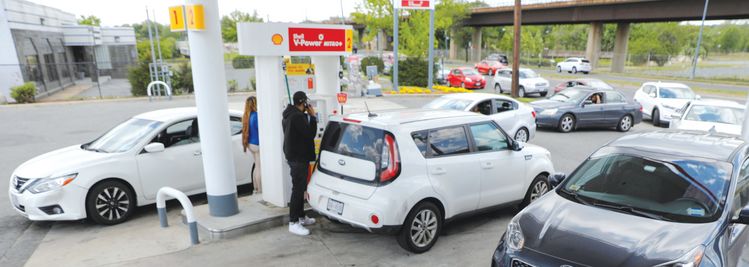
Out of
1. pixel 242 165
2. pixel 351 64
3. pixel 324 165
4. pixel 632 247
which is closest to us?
pixel 632 247

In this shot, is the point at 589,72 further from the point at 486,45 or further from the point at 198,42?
the point at 198,42

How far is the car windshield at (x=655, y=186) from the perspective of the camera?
3.95 metres

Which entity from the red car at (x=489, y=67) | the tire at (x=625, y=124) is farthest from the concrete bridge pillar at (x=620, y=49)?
the tire at (x=625, y=124)

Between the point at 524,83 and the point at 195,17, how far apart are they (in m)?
21.5

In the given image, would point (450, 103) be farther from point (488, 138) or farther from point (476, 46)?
point (476, 46)

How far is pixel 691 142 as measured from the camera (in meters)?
4.73

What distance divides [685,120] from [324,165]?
33.3 feet

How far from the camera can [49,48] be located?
102ft

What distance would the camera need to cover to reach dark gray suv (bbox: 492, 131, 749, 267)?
3.53m

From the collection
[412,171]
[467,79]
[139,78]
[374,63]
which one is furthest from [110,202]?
[374,63]

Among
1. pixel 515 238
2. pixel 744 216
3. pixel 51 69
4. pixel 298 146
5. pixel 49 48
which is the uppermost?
pixel 49 48

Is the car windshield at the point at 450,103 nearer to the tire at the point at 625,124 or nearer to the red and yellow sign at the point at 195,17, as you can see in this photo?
the tire at the point at 625,124

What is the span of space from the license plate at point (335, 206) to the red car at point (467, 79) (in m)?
23.8

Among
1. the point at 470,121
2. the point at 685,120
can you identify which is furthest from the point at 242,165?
the point at 685,120
